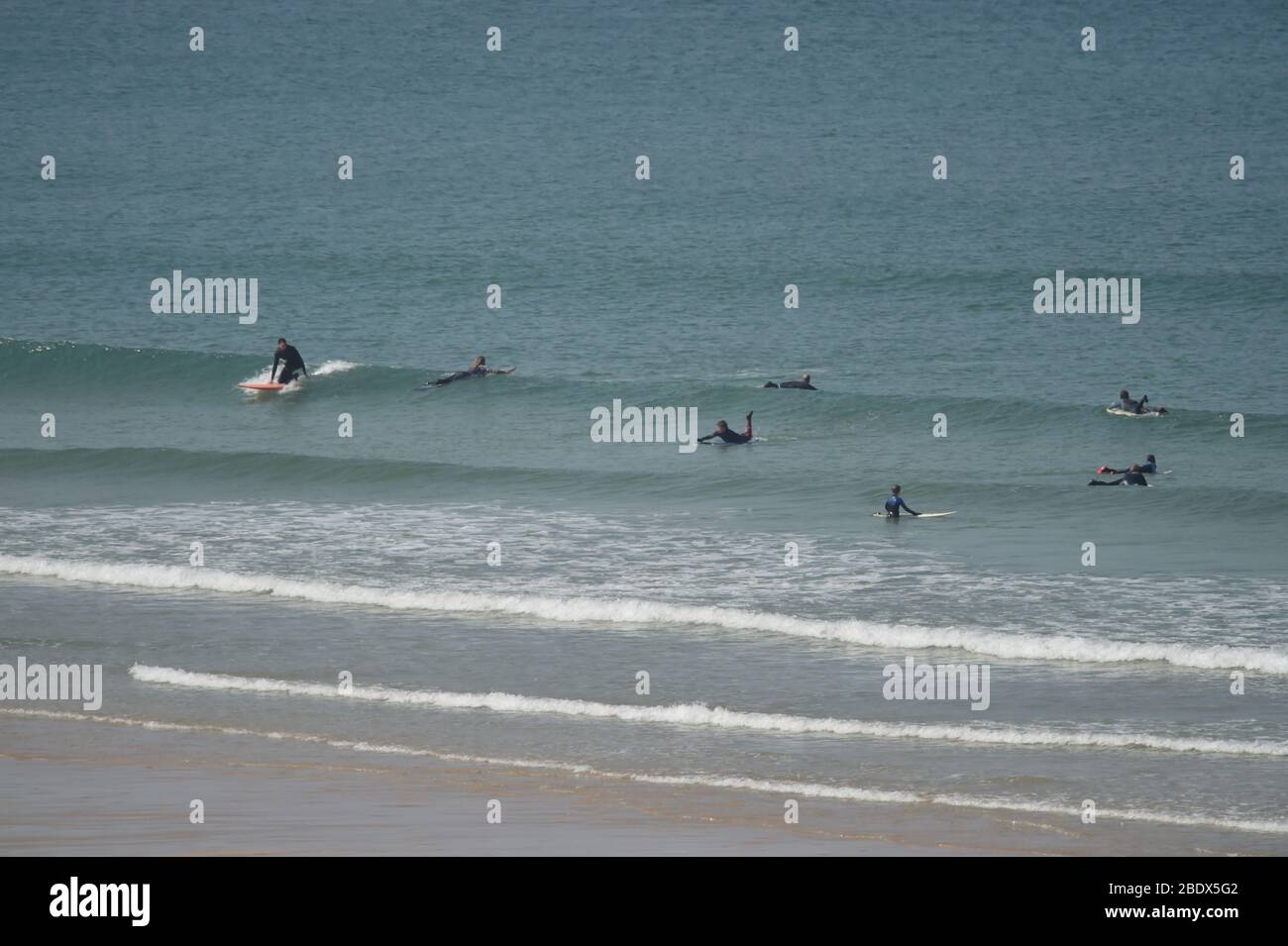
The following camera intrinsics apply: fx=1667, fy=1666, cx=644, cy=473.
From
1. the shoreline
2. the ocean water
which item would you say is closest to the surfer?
the ocean water

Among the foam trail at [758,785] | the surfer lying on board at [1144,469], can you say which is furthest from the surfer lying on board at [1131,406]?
the foam trail at [758,785]

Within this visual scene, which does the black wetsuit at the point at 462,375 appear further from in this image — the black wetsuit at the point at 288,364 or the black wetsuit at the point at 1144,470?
the black wetsuit at the point at 1144,470

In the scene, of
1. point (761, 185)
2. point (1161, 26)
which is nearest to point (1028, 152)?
point (761, 185)

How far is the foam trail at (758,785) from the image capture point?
13.1 meters

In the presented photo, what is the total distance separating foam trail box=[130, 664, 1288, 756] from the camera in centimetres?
1516

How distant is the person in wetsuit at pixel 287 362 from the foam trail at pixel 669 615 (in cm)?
1417

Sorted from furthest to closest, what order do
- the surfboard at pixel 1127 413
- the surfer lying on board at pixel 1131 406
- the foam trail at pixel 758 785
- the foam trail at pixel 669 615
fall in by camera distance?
the surfboard at pixel 1127 413 → the surfer lying on board at pixel 1131 406 → the foam trail at pixel 669 615 → the foam trail at pixel 758 785

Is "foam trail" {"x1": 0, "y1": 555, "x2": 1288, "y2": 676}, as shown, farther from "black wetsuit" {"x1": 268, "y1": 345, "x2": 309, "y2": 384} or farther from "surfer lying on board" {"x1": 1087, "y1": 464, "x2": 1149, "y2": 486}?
"black wetsuit" {"x1": 268, "y1": 345, "x2": 309, "y2": 384}

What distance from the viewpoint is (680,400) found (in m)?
36.9

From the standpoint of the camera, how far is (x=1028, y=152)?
63500 millimetres

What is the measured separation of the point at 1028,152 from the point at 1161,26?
29364mm

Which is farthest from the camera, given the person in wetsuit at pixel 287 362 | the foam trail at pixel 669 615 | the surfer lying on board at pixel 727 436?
the person in wetsuit at pixel 287 362

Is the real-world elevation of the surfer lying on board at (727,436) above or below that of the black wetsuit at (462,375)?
below
